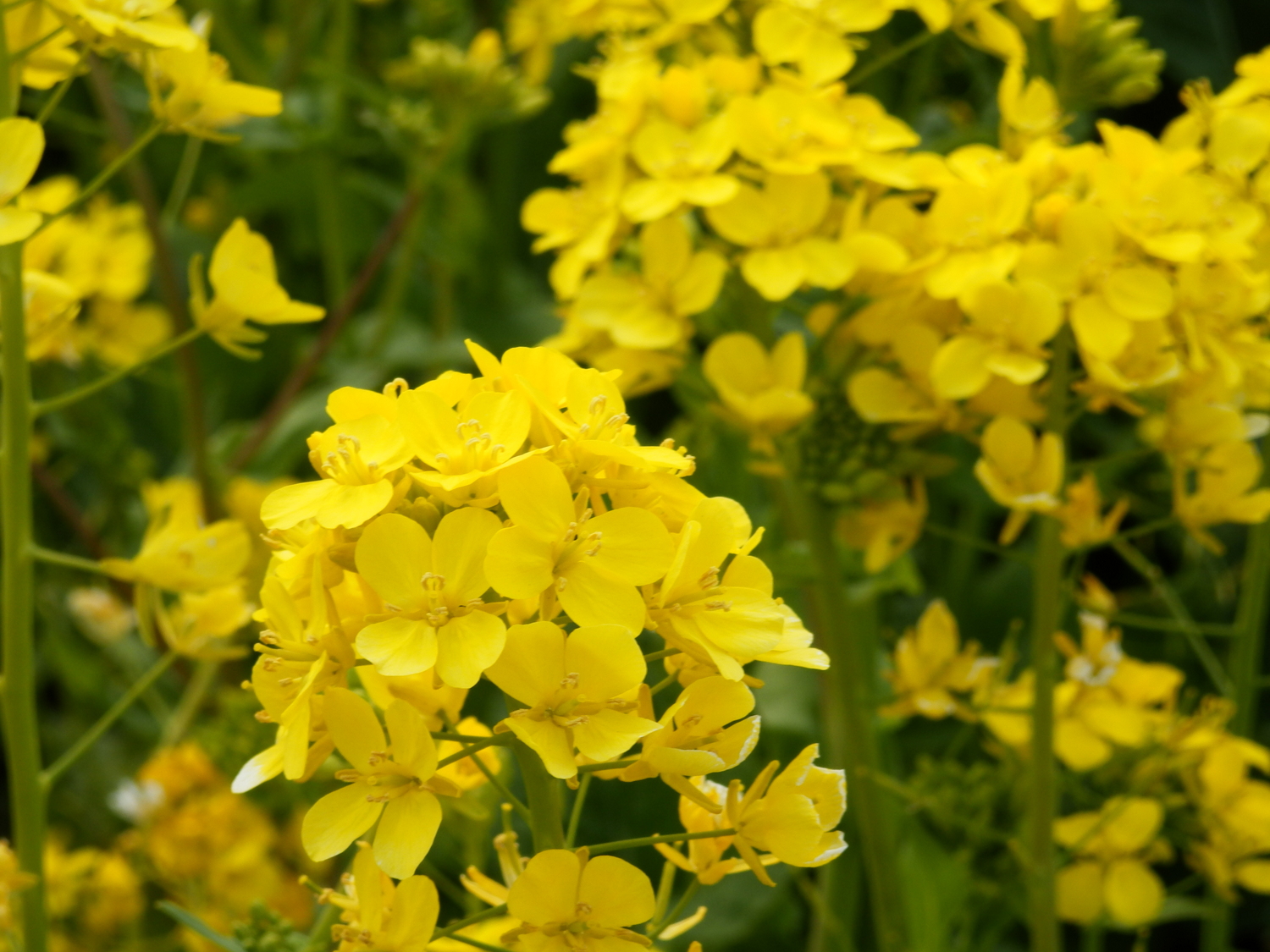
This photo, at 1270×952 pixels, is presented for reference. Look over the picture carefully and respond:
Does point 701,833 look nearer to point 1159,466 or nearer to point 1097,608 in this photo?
point 1097,608

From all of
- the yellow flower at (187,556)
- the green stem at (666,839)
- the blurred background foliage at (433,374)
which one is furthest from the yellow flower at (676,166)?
the green stem at (666,839)

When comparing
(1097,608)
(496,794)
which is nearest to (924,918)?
(1097,608)

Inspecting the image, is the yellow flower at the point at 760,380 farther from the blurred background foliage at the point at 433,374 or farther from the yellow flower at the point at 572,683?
the yellow flower at the point at 572,683

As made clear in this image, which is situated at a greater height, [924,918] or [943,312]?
[943,312]

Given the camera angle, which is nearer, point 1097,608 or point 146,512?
point 1097,608

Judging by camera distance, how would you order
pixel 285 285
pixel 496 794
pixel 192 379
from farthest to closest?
pixel 285 285
pixel 192 379
pixel 496 794

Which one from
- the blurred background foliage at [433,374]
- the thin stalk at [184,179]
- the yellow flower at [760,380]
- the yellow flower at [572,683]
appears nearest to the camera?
the yellow flower at [572,683]

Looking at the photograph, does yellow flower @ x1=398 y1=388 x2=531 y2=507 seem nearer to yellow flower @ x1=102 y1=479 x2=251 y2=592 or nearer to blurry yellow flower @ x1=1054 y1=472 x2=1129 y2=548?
yellow flower @ x1=102 y1=479 x2=251 y2=592

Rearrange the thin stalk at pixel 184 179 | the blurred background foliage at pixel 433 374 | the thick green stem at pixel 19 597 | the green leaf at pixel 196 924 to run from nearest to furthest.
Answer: the green leaf at pixel 196 924 < the thick green stem at pixel 19 597 < the blurred background foliage at pixel 433 374 < the thin stalk at pixel 184 179
